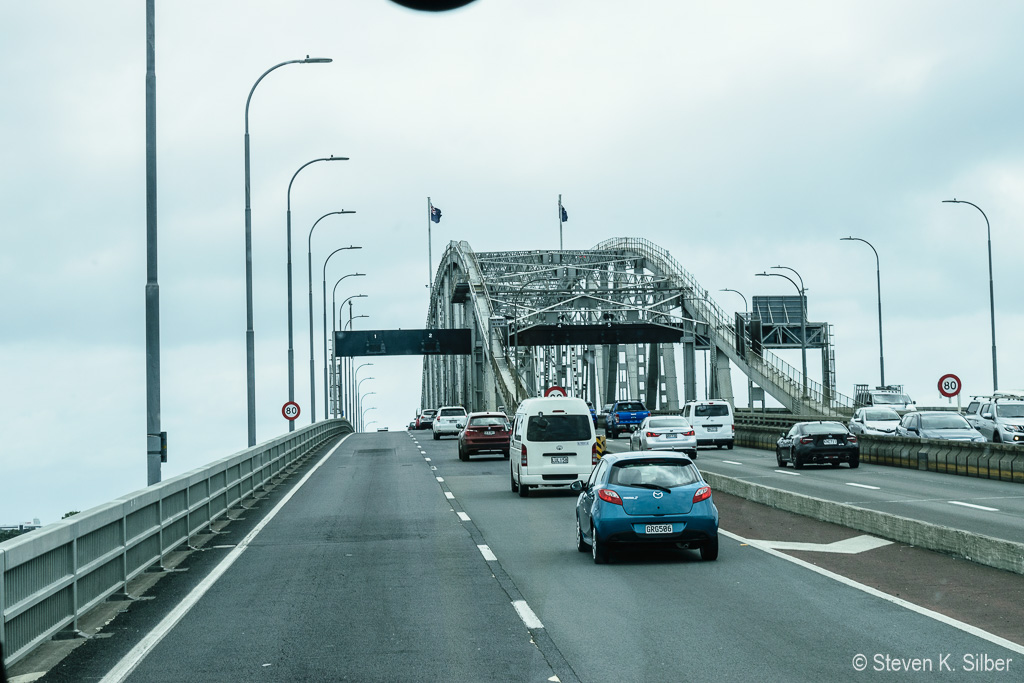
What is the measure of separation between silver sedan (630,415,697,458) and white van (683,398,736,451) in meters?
6.86

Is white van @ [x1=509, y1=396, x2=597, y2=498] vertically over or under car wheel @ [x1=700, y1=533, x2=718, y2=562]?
over

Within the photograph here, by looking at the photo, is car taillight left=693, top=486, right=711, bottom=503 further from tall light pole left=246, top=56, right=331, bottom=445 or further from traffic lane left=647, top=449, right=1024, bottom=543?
tall light pole left=246, top=56, right=331, bottom=445

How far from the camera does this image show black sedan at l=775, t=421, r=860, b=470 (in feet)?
118

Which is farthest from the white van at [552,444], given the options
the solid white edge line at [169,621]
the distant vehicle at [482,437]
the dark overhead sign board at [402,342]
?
the dark overhead sign board at [402,342]

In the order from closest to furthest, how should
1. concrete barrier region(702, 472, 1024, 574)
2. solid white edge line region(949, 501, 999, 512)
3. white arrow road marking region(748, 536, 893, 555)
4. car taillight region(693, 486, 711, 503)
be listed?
concrete barrier region(702, 472, 1024, 574) → car taillight region(693, 486, 711, 503) → white arrow road marking region(748, 536, 893, 555) → solid white edge line region(949, 501, 999, 512)

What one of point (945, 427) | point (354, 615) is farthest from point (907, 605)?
point (945, 427)

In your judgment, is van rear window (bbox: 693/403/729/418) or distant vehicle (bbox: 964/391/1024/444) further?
van rear window (bbox: 693/403/729/418)

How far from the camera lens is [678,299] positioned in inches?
→ 3834

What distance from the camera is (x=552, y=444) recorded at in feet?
86.9

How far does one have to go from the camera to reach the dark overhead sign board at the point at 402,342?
313 ft

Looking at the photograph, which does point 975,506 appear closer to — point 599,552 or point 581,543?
point 581,543

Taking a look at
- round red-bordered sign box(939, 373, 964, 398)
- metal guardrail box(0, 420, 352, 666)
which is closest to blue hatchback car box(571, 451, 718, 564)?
metal guardrail box(0, 420, 352, 666)

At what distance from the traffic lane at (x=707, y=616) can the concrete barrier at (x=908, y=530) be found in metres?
2.00

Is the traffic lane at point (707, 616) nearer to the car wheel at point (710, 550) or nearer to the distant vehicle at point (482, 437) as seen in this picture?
the car wheel at point (710, 550)
